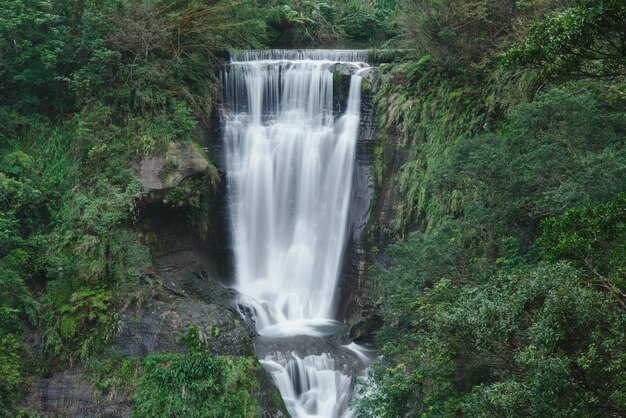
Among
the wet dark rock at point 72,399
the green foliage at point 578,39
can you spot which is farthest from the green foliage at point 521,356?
the wet dark rock at point 72,399

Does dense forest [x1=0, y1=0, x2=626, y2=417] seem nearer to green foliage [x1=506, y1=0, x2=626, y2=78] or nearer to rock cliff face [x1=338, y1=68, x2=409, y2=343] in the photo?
green foliage [x1=506, y1=0, x2=626, y2=78]

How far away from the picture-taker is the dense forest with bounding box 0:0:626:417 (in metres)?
7.14

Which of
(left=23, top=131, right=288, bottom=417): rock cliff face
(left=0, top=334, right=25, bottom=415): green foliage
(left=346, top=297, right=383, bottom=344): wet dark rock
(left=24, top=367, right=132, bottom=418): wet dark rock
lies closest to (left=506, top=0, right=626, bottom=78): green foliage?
(left=23, top=131, right=288, bottom=417): rock cliff face

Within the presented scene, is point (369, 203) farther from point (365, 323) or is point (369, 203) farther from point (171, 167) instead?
point (171, 167)

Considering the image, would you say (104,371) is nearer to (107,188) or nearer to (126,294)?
(126,294)

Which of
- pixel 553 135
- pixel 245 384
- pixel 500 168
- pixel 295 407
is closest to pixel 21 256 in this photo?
pixel 245 384

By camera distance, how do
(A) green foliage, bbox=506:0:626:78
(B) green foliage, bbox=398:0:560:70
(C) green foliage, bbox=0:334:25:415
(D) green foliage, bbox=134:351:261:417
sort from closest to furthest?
(A) green foliage, bbox=506:0:626:78, (C) green foliage, bbox=0:334:25:415, (D) green foliage, bbox=134:351:261:417, (B) green foliage, bbox=398:0:560:70

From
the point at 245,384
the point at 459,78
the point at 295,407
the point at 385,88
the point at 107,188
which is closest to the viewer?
the point at 245,384

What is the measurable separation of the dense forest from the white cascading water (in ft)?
4.14

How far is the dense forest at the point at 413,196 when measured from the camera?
23.4 ft

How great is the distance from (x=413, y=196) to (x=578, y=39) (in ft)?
33.1

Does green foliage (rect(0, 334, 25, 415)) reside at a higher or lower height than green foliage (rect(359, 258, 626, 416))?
lower

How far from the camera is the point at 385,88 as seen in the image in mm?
19438

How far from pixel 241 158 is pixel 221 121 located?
1565mm
